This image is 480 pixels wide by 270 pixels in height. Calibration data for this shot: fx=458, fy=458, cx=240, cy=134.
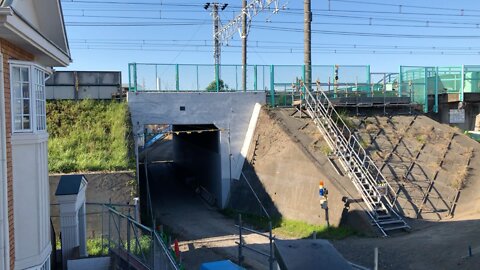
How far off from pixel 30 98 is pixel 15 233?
221 cm

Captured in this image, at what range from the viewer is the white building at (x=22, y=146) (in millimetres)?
6562

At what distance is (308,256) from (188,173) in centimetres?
2404

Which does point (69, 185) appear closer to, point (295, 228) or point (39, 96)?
point (39, 96)

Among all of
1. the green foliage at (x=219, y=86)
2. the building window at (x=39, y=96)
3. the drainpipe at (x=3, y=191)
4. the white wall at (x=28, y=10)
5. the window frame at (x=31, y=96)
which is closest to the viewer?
the drainpipe at (x=3, y=191)

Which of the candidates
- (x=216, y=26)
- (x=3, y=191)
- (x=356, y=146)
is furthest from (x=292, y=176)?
(x=216, y=26)

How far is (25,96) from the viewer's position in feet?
25.2

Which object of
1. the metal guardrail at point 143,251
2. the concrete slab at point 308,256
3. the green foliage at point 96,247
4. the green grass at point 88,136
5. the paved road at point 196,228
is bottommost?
the paved road at point 196,228

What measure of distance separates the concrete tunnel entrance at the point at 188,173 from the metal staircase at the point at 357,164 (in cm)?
490

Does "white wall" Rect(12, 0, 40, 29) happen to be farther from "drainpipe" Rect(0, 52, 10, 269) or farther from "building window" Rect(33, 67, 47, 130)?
"drainpipe" Rect(0, 52, 10, 269)

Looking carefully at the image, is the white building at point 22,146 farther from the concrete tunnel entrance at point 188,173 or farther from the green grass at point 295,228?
the concrete tunnel entrance at point 188,173

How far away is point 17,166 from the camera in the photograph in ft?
23.9

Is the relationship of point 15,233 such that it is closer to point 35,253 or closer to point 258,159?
point 35,253

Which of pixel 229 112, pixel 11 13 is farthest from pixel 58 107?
pixel 11 13

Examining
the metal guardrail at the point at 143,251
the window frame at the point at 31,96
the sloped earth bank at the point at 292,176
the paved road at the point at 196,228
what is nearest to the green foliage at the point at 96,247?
the metal guardrail at the point at 143,251
